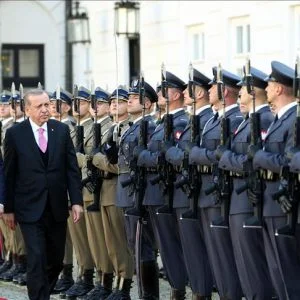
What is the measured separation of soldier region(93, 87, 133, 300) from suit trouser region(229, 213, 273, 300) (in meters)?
2.37

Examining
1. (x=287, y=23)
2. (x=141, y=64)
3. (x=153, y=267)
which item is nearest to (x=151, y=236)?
(x=153, y=267)

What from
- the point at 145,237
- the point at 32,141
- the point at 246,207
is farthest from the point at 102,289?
the point at 246,207

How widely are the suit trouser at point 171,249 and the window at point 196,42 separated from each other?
999 cm

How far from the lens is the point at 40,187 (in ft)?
35.4

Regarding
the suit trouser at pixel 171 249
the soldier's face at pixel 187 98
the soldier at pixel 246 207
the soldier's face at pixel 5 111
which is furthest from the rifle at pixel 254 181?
the soldier's face at pixel 5 111

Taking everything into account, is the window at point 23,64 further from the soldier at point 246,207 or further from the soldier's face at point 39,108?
the soldier at point 246,207

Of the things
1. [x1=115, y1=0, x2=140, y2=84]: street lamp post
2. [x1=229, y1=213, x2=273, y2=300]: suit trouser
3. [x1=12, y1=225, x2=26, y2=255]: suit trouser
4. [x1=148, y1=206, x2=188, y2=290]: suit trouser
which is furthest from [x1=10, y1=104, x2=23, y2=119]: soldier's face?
[x1=115, y1=0, x2=140, y2=84]: street lamp post

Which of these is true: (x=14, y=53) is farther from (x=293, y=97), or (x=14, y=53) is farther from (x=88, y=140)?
(x=293, y=97)

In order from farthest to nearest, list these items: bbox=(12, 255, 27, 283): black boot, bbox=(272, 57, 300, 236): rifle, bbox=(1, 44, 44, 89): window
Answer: bbox=(1, 44, 44, 89): window → bbox=(12, 255, 27, 283): black boot → bbox=(272, 57, 300, 236): rifle

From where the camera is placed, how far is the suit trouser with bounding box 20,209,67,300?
1071 centimetres

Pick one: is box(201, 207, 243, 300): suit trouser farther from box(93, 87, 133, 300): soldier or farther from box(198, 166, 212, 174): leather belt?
box(93, 87, 133, 300): soldier

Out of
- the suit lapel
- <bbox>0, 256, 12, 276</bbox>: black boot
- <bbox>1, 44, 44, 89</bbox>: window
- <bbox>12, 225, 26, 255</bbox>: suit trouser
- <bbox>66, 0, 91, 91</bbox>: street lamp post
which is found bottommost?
<bbox>0, 256, 12, 276</bbox>: black boot

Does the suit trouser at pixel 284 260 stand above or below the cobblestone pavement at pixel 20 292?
above

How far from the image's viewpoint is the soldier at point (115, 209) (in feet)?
39.7
